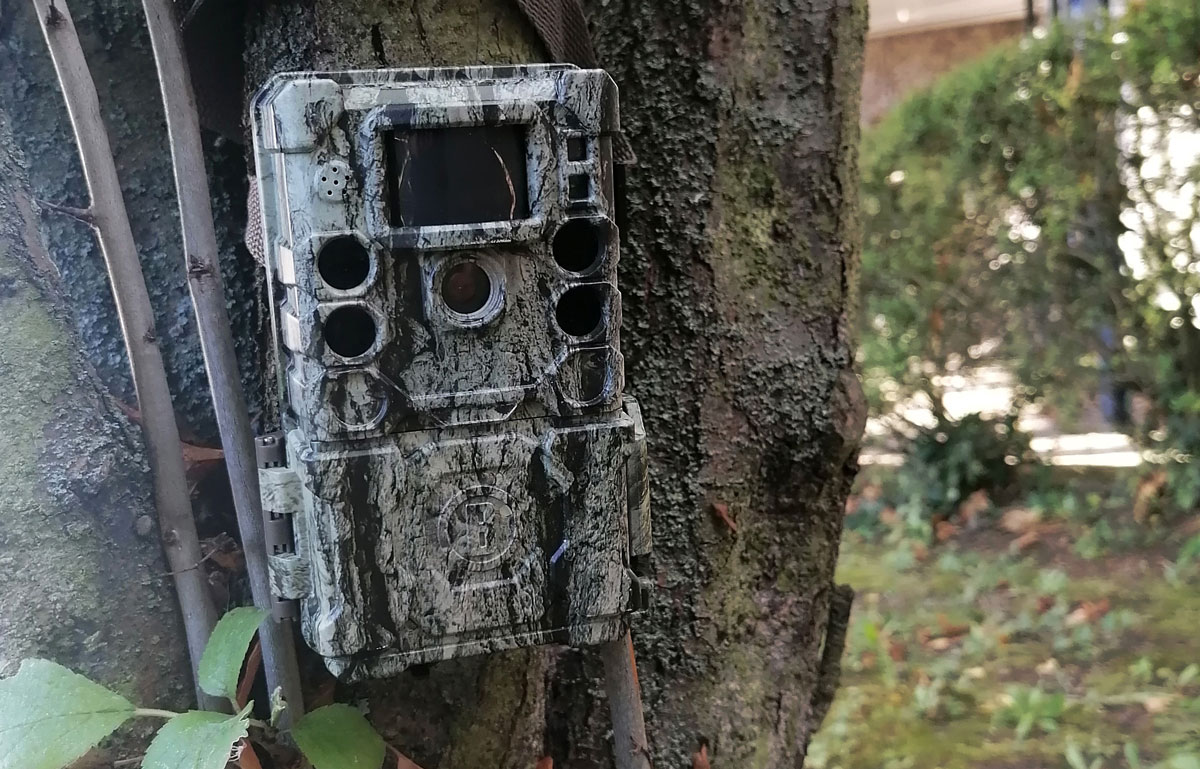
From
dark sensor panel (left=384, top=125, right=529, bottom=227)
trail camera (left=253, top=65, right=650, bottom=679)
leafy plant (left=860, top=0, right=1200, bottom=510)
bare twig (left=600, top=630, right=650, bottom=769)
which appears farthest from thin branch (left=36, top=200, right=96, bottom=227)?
leafy plant (left=860, top=0, right=1200, bottom=510)

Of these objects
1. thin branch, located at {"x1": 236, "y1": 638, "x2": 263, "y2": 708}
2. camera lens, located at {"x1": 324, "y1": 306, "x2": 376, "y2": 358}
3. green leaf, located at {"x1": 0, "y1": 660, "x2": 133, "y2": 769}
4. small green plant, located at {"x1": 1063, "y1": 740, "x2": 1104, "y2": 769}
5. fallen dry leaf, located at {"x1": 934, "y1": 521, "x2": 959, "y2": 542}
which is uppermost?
camera lens, located at {"x1": 324, "y1": 306, "x2": 376, "y2": 358}

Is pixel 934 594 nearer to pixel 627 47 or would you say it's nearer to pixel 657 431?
pixel 657 431

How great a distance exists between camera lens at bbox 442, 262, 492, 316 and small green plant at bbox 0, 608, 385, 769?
1.21ft

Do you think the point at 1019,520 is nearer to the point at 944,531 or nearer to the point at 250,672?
the point at 944,531

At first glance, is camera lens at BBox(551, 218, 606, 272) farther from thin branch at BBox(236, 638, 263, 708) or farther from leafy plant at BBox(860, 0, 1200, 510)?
leafy plant at BBox(860, 0, 1200, 510)

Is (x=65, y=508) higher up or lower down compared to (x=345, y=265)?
lower down

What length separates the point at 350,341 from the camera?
856mm

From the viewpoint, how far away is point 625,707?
1047mm

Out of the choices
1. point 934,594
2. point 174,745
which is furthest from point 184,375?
point 934,594

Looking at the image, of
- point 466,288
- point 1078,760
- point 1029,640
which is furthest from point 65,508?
point 1029,640

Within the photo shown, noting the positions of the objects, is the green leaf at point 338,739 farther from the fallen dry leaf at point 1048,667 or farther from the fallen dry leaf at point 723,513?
the fallen dry leaf at point 1048,667

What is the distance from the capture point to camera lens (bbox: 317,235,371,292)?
832mm

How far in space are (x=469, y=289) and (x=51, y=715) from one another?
0.54m

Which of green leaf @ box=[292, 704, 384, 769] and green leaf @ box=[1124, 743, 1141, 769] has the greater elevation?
green leaf @ box=[292, 704, 384, 769]
